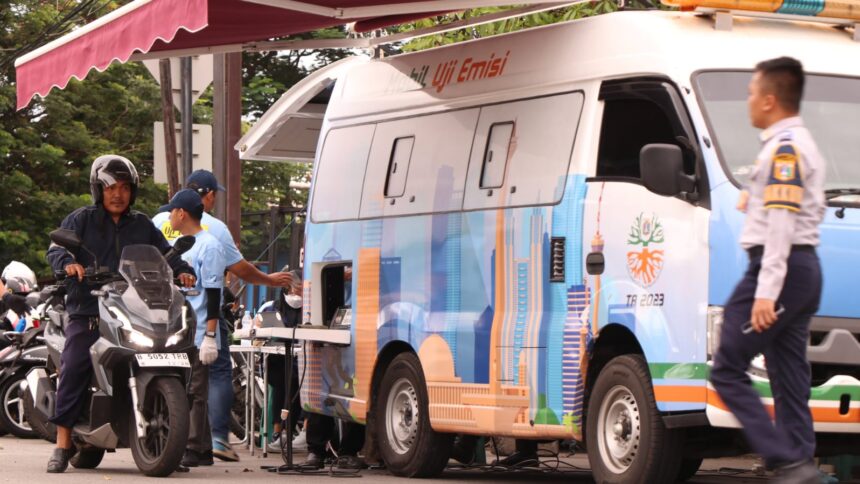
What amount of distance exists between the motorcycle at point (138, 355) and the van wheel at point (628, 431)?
2.48 metres

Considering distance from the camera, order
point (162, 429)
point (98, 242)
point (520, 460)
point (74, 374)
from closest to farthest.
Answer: point (162, 429), point (74, 374), point (98, 242), point (520, 460)

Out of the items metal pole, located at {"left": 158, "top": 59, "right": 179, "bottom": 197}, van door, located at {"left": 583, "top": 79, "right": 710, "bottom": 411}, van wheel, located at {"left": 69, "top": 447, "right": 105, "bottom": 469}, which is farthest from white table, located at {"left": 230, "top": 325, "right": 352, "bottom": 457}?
metal pole, located at {"left": 158, "top": 59, "right": 179, "bottom": 197}

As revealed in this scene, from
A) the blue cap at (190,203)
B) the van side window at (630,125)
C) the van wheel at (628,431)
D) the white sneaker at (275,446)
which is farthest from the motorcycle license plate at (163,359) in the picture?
the white sneaker at (275,446)

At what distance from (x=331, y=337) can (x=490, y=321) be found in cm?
215

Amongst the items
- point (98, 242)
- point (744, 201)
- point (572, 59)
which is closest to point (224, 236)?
point (98, 242)

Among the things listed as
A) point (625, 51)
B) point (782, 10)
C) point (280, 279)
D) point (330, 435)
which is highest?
point (782, 10)

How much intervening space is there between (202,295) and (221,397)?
1.12 meters

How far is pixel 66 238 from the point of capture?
11.2m

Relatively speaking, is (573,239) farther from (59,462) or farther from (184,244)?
(59,462)

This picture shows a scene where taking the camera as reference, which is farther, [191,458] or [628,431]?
[191,458]

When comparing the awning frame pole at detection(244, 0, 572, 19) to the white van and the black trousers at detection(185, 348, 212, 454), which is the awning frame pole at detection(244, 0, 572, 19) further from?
the black trousers at detection(185, 348, 212, 454)

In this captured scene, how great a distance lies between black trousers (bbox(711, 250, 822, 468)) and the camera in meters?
7.66

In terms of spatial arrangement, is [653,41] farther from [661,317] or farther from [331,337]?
[331,337]

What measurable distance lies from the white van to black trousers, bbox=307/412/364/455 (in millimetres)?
251
